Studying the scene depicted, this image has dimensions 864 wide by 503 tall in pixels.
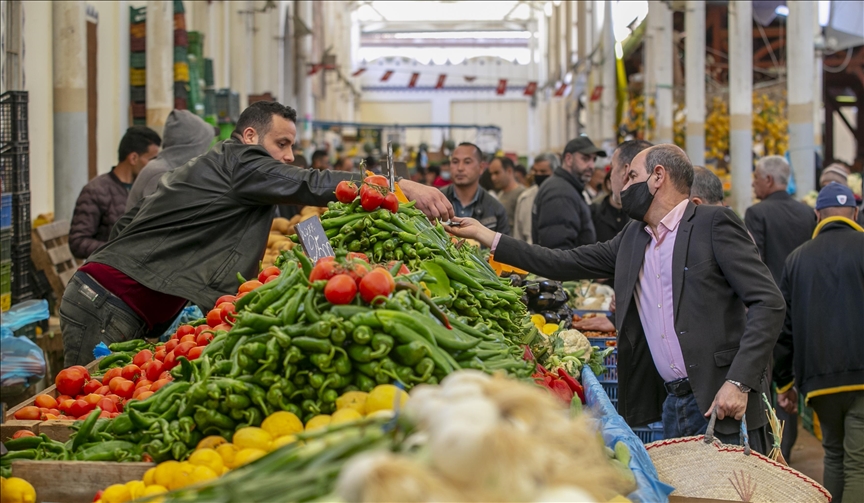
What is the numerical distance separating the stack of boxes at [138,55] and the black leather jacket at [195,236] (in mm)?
8335

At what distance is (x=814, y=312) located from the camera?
18.3ft

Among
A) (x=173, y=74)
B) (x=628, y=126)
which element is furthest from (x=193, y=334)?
(x=628, y=126)

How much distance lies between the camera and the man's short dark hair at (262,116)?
473 centimetres

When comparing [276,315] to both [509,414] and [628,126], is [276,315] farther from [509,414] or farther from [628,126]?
[628,126]

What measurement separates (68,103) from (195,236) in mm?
5305

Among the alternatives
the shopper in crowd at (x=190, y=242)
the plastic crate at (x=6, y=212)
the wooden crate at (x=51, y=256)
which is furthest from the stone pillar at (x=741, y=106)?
the shopper in crowd at (x=190, y=242)

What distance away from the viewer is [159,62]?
472 inches

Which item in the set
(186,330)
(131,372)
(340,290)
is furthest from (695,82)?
(340,290)

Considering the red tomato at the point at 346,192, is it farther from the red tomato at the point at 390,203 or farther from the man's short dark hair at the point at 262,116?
the man's short dark hair at the point at 262,116

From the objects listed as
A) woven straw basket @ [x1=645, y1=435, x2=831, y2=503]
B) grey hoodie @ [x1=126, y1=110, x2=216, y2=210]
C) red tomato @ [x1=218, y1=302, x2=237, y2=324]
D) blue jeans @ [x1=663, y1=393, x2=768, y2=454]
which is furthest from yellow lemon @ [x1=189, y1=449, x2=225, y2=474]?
grey hoodie @ [x1=126, y1=110, x2=216, y2=210]

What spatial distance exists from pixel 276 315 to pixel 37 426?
40.6 inches

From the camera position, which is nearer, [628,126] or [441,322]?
[441,322]

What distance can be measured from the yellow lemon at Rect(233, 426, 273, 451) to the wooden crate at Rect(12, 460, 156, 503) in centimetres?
30

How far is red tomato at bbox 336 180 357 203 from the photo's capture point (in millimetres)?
4179
